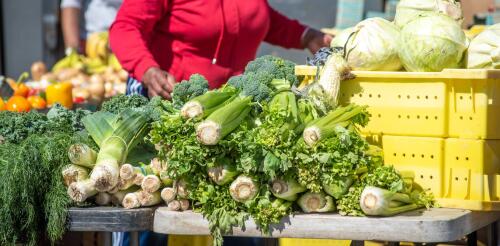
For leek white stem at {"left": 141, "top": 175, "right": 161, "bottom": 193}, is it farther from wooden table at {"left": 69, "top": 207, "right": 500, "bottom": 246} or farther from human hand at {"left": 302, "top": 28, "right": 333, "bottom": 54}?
human hand at {"left": 302, "top": 28, "right": 333, "bottom": 54}

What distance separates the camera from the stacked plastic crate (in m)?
3.04

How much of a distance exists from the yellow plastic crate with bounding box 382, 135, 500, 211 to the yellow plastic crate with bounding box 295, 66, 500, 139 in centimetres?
4

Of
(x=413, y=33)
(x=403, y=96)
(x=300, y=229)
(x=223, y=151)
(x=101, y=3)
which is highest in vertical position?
(x=101, y=3)

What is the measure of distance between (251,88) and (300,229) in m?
0.54

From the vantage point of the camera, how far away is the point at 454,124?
3.07 metres

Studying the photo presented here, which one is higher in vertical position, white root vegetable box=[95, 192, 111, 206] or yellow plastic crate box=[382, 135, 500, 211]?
yellow plastic crate box=[382, 135, 500, 211]

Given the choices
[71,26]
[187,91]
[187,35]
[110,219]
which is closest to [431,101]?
[187,91]

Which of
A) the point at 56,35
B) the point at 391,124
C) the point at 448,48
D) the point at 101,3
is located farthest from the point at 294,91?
the point at 56,35

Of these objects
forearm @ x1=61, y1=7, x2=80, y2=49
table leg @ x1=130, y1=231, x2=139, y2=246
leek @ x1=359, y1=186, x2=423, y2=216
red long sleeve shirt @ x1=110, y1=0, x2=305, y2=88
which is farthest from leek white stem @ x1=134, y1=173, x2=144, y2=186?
forearm @ x1=61, y1=7, x2=80, y2=49

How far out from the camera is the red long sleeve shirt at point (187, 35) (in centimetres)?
441

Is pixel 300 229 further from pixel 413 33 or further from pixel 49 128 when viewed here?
pixel 49 128

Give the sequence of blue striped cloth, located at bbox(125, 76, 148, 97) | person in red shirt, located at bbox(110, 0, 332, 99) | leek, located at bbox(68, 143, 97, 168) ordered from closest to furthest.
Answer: leek, located at bbox(68, 143, 97, 168), person in red shirt, located at bbox(110, 0, 332, 99), blue striped cloth, located at bbox(125, 76, 148, 97)

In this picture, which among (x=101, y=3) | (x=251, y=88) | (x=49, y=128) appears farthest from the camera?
(x=101, y=3)

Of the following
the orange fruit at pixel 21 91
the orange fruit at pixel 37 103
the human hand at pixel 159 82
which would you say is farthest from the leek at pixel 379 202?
the orange fruit at pixel 21 91
